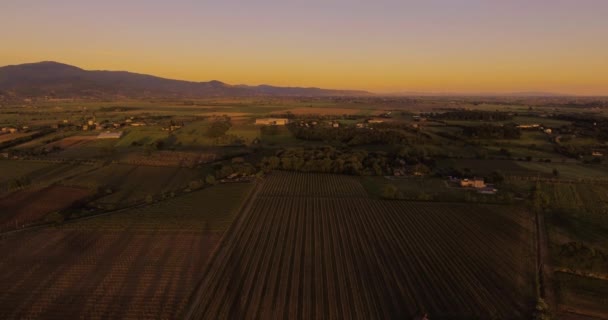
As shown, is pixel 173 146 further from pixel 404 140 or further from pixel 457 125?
pixel 457 125

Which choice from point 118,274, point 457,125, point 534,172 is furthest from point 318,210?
point 457,125

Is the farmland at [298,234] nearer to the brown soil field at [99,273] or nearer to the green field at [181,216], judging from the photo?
the brown soil field at [99,273]

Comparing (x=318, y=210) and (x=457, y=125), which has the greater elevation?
(x=457, y=125)

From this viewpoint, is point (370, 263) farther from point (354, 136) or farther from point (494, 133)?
point (494, 133)

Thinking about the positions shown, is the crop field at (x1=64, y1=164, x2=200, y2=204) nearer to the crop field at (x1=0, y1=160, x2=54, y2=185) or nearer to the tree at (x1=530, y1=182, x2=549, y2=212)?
the crop field at (x1=0, y1=160, x2=54, y2=185)

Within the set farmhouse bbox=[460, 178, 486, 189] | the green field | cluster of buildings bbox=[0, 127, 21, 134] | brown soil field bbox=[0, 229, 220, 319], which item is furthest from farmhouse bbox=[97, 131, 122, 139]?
farmhouse bbox=[460, 178, 486, 189]

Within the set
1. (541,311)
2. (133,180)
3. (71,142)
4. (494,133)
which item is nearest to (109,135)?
(71,142)

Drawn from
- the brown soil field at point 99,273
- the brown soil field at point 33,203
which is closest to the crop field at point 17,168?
the brown soil field at point 33,203
